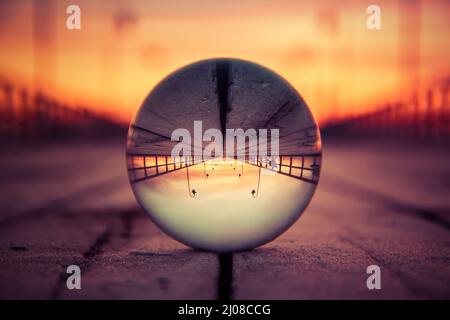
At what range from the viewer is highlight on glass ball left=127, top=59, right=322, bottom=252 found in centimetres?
329

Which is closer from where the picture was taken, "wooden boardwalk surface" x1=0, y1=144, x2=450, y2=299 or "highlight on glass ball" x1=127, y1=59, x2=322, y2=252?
"wooden boardwalk surface" x1=0, y1=144, x2=450, y2=299

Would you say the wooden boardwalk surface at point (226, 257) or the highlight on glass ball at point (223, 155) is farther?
the highlight on glass ball at point (223, 155)

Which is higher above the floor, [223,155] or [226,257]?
[223,155]

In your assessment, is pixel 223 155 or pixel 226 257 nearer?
pixel 223 155

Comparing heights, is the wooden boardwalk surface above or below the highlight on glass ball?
below

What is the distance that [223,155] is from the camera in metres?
3.27

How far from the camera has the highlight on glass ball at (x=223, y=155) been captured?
3291 mm

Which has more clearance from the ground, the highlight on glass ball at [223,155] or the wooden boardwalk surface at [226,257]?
the highlight on glass ball at [223,155]
